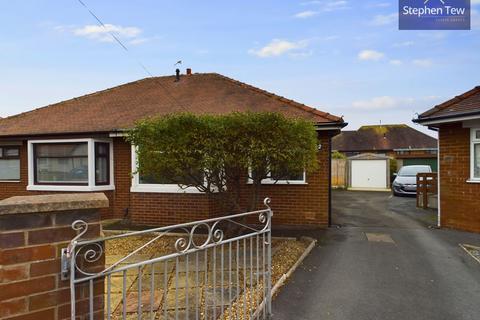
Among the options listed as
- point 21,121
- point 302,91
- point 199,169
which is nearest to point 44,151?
point 21,121

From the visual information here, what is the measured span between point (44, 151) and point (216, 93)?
18.5 ft

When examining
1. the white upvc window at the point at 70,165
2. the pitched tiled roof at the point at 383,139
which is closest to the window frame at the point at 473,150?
the white upvc window at the point at 70,165

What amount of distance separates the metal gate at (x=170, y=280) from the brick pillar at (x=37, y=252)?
0.24 feet

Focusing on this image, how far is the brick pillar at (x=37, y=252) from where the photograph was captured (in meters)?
2.03

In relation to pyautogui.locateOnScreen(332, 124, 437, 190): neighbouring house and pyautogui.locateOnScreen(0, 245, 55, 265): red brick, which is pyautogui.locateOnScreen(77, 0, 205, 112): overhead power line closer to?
pyautogui.locateOnScreen(0, 245, 55, 265): red brick

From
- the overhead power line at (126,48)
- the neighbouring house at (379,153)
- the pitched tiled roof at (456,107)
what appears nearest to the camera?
the overhead power line at (126,48)

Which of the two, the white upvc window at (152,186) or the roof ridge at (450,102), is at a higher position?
the roof ridge at (450,102)

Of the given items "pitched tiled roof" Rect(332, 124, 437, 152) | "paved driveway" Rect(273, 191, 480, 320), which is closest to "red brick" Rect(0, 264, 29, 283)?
"paved driveway" Rect(273, 191, 480, 320)

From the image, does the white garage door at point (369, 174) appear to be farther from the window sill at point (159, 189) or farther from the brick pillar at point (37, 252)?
the brick pillar at point (37, 252)

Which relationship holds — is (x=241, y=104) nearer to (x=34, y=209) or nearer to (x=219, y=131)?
(x=219, y=131)

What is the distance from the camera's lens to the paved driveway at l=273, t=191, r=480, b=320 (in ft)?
13.5

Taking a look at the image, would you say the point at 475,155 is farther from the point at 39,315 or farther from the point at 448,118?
the point at 39,315

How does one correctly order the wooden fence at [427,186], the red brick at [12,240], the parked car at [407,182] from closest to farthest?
the red brick at [12,240]
the wooden fence at [427,186]
the parked car at [407,182]

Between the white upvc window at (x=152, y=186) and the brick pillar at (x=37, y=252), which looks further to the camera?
the white upvc window at (x=152, y=186)
